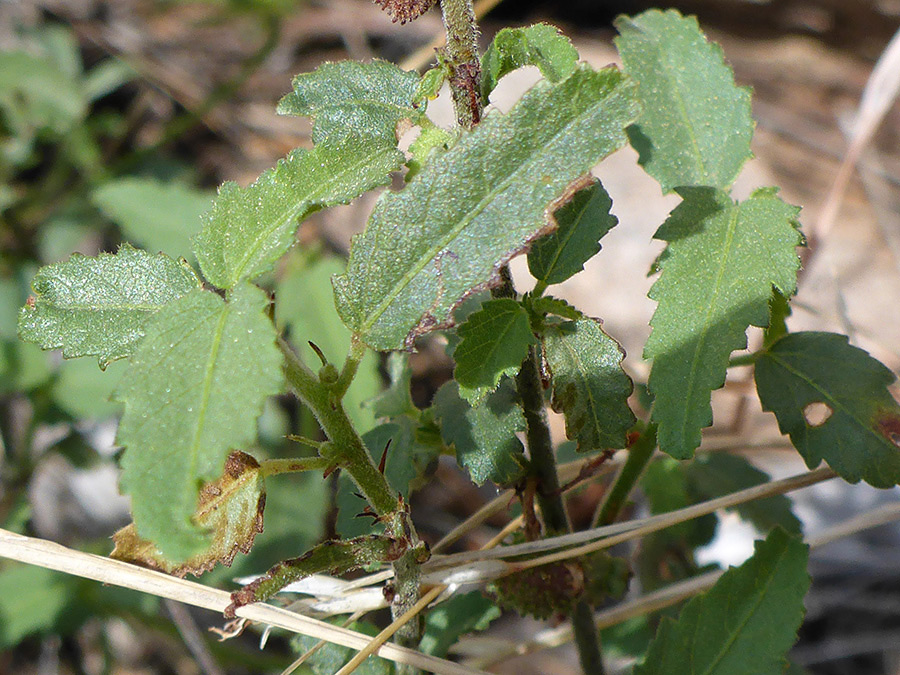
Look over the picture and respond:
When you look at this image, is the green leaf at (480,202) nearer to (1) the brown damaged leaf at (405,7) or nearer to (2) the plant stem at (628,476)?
(1) the brown damaged leaf at (405,7)

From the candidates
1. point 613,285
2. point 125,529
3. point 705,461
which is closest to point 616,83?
point 125,529

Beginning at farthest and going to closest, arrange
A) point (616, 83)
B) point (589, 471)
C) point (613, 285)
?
point (613, 285)
point (589, 471)
point (616, 83)

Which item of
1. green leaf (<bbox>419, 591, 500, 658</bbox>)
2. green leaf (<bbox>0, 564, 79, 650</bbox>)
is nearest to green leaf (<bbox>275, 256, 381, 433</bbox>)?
green leaf (<bbox>0, 564, 79, 650</bbox>)

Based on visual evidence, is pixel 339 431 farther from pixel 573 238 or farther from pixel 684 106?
pixel 684 106

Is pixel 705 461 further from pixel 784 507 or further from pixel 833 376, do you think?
pixel 833 376

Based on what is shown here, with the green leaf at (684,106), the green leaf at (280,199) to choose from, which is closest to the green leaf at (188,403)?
the green leaf at (280,199)

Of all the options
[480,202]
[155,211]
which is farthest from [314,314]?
[480,202]
